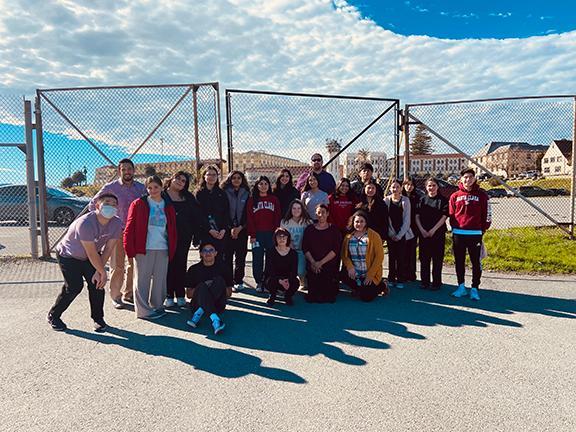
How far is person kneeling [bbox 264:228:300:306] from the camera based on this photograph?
17.0ft

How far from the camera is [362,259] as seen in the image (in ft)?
17.9

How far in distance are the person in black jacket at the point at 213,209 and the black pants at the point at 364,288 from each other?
174 centimetres

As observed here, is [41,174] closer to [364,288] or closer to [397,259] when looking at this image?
[364,288]

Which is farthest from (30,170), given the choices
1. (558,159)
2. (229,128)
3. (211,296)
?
(558,159)

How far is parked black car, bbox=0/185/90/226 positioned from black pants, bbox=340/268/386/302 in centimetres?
1028

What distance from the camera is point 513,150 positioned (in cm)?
863

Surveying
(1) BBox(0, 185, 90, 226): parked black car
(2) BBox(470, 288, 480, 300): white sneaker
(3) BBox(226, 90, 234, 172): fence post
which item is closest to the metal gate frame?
(3) BBox(226, 90, 234, 172): fence post

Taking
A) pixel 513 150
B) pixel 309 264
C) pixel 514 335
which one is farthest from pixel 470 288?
pixel 513 150

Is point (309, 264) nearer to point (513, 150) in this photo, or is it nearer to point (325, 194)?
point (325, 194)

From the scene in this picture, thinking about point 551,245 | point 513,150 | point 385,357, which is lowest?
point 385,357

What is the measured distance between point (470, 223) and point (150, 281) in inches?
172

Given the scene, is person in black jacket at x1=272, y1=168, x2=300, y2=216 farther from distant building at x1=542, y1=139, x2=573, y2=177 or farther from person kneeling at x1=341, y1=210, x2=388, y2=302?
distant building at x1=542, y1=139, x2=573, y2=177

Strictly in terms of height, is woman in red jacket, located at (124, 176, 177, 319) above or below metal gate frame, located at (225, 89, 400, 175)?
below

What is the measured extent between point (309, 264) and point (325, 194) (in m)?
1.20
